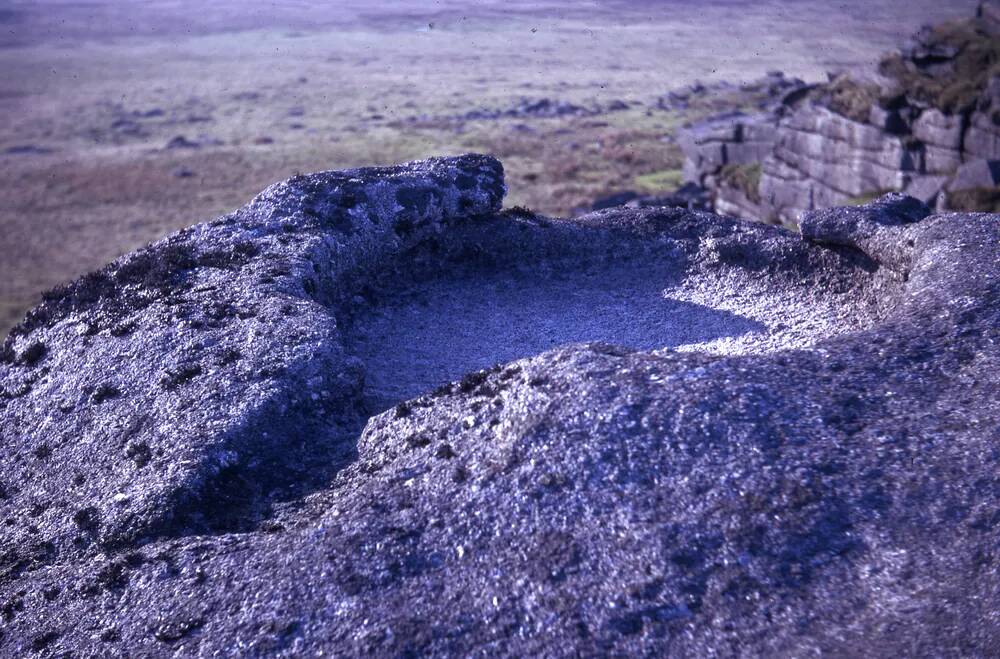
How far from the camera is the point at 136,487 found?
34.2ft

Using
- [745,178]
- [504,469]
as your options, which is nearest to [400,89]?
[745,178]

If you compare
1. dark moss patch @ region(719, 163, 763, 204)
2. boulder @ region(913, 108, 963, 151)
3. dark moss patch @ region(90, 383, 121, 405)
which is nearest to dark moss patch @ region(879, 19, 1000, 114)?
boulder @ region(913, 108, 963, 151)

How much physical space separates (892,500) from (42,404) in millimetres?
12178

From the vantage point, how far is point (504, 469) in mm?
9328

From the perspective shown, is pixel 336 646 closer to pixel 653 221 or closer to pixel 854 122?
pixel 653 221

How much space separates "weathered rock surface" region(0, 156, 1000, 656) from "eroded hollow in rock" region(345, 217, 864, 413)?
12 cm

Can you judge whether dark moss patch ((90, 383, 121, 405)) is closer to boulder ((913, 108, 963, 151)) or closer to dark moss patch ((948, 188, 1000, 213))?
dark moss patch ((948, 188, 1000, 213))

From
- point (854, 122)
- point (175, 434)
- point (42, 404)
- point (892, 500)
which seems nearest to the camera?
point (892, 500)

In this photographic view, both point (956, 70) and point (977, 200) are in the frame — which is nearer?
point (977, 200)

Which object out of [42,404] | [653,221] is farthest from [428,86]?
[42,404]

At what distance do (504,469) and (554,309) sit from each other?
771 centimetres

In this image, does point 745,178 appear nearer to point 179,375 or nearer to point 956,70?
point 956,70

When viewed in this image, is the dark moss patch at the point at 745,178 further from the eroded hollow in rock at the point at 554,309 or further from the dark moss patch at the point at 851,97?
the eroded hollow in rock at the point at 554,309

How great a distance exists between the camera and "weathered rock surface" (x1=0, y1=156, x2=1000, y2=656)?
7.83 m
